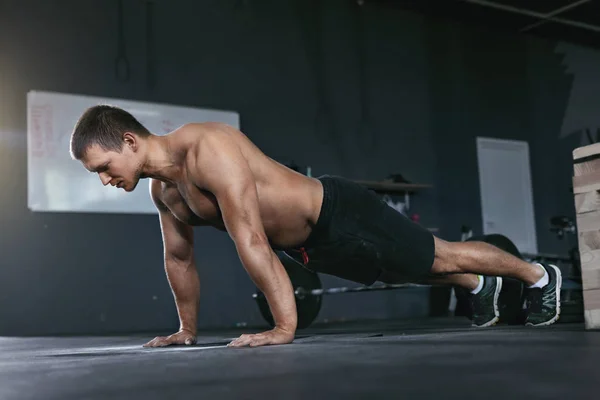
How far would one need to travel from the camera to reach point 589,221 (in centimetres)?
230

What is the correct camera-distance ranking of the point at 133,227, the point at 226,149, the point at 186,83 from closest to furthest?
the point at 226,149, the point at 133,227, the point at 186,83

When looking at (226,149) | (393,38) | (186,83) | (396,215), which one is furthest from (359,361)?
(393,38)

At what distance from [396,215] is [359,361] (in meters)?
1.04

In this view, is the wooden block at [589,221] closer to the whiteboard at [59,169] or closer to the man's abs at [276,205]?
the man's abs at [276,205]

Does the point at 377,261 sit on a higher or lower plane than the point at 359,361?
higher

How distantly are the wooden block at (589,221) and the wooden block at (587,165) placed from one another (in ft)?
0.45

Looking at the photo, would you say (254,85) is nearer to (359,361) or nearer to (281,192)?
(281,192)

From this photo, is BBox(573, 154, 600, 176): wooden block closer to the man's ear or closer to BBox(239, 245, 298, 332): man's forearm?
BBox(239, 245, 298, 332): man's forearm

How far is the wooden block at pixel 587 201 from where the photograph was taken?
7.48 ft

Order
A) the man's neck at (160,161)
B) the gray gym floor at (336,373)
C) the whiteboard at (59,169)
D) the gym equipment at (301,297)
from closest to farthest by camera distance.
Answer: the gray gym floor at (336,373) → the man's neck at (160,161) → the gym equipment at (301,297) → the whiteboard at (59,169)

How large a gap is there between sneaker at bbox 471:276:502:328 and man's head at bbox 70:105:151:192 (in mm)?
1471

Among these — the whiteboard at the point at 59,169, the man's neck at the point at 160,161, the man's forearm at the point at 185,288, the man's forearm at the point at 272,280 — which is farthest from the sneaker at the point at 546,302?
the whiteboard at the point at 59,169

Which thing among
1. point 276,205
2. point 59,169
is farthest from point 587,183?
point 59,169

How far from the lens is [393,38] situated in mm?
6309
